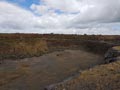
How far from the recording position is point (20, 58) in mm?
36500

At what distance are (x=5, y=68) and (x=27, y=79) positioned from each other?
7.06 m

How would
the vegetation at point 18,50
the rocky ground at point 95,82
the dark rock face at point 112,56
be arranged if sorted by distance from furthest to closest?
1. the vegetation at point 18,50
2. the dark rock face at point 112,56
3. the rocky ground at point 95,82

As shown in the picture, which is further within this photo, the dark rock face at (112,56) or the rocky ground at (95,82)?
the dark rock face at (112,56)

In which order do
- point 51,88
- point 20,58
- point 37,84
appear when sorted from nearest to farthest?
point 51,88 → point 37,84 → point 20,58

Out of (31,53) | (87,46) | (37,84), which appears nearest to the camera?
(37,84)

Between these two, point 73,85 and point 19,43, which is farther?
point 19,43

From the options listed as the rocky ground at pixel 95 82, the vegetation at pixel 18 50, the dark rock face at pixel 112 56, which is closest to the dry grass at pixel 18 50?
the vegetation at pixel 18 50

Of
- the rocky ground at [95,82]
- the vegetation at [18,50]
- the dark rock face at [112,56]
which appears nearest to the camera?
the rocky ground at [95,82]

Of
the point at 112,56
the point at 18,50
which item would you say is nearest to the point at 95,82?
the point at 112,56

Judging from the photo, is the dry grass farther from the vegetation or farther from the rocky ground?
the rocky ground

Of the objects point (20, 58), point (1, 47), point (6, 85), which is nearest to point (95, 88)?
point (6, 85)

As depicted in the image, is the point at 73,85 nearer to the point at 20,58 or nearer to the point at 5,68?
the point at 5,68

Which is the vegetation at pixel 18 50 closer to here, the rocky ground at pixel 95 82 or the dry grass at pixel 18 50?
the dry grass at pixel 18 50

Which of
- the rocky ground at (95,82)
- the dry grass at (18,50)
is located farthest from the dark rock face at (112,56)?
the dry grass at (18,50)
